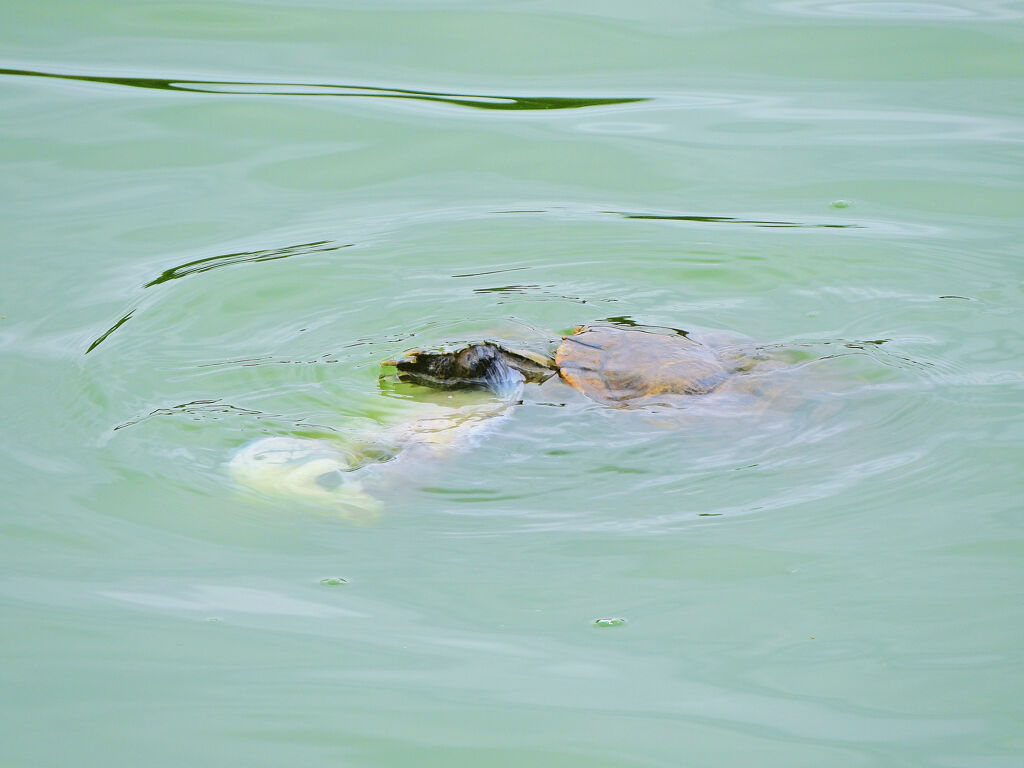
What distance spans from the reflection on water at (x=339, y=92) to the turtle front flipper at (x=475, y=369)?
264 centimetres

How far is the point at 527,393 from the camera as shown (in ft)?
11.8

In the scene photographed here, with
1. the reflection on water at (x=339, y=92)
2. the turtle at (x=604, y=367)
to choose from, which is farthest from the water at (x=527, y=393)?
the turtle at (x=604, y=367)

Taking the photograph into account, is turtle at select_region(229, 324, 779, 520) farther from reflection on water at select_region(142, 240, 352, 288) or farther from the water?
reflection on water at select_region(142, 240, 352, 288)

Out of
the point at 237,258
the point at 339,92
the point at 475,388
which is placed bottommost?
the point at 475,388

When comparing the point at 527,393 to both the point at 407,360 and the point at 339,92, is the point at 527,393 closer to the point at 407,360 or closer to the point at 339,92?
the point at 407,360

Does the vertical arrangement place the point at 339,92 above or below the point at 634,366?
above

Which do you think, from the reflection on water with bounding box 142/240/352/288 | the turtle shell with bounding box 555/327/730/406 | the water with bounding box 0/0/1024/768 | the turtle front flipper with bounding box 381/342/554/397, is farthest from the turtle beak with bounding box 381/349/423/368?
the reflection on water with bounding box 142/240/352/288

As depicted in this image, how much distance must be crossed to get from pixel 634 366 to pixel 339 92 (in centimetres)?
312

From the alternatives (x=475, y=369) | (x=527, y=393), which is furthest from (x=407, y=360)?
(x=527, y=393)

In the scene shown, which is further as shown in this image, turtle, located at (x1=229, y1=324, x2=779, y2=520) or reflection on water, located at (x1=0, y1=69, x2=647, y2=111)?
reflection on water, located at (x1=0, y1=69, x2=647, y2=111)

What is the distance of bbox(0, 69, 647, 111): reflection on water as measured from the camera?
601cm

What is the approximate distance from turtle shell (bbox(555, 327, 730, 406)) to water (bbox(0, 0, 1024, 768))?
153 mm

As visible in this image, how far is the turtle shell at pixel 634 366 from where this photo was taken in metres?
3.52

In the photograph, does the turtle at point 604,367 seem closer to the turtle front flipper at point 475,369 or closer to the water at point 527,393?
the turtle front flipper at point 475,369
